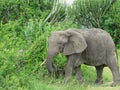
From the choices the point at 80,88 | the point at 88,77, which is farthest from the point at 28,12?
the point at 80,88

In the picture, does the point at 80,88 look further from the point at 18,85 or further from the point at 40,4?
the point at 40,4

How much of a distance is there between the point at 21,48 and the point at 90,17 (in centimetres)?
1733

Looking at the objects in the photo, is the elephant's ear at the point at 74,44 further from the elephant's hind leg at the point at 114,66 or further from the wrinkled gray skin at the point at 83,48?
the elephant's hind leg at the point at 114,66

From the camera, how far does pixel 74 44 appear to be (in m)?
11.6

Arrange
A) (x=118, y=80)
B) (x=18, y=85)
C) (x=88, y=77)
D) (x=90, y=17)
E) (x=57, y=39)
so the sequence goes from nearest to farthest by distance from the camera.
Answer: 1. (x=18, y=85)
2. (x=57, y=39)
3. (x=118, y=80)
4. (x=88, y=77)
5. (x=90, y=17)

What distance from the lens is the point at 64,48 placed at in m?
11.5

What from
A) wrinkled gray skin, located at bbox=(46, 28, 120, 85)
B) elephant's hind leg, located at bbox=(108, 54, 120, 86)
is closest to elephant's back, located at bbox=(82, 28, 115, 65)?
wrinkled gray skin, located at bbox=(46, 28, 120, 85)

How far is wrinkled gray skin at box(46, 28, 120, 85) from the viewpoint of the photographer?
451 inches

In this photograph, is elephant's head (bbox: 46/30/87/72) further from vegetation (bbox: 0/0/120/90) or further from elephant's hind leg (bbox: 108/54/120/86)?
elephant's hind leg (bbox: 108/54/120/86)

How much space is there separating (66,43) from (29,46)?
92 cm

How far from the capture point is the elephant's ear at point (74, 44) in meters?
11.5

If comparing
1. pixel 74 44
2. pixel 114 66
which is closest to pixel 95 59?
pixel 114 66

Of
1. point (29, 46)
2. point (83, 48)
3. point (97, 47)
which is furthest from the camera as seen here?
point (97, 47)

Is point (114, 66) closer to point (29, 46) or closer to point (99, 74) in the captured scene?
point (99, 74)
